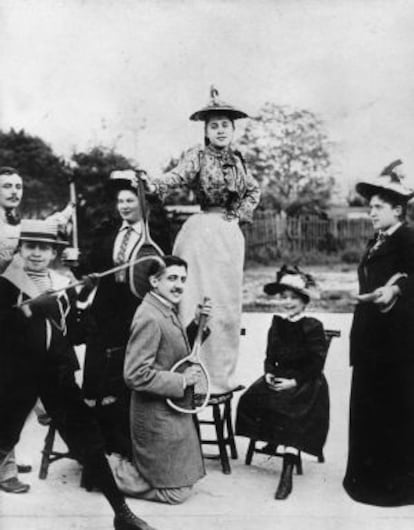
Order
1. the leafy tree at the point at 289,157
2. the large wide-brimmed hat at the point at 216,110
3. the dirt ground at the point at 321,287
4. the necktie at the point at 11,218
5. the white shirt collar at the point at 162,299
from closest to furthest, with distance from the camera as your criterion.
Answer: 1. the white shirt collar at the point at 162,299
2. the large wide-brimmed hat at the point at 216,110
3. the necktie at the point at 11,218
4. the leafy tree at the point at 289,157
5. the dirt ground at the point at 321,287

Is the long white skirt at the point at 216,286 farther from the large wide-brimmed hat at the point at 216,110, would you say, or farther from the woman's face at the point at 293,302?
the large wide-brimmed hat at the point at 216,110

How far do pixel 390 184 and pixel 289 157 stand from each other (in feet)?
17.9

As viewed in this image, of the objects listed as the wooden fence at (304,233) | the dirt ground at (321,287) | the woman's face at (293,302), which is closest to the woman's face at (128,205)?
the woman's face at (293,302)

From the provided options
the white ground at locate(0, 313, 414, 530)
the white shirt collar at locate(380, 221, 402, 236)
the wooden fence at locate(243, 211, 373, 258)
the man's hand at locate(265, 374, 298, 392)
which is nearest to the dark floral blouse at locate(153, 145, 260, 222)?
the white shirt collar at locate(380, 221, 402, 236)

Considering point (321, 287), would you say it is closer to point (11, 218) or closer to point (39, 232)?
point (11, 218)

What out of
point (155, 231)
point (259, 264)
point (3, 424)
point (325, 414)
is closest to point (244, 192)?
point (155, 231)

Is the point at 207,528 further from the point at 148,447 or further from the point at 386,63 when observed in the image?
the point at 386,63

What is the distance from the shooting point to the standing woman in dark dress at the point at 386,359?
3598mm

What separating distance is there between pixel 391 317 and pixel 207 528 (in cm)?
146

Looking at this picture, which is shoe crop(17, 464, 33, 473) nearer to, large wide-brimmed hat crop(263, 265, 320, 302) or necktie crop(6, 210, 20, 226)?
necktie crop(6, 210, 20, 226)

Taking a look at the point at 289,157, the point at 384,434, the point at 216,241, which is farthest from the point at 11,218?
the point at 289,157

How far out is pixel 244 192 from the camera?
13.8ft

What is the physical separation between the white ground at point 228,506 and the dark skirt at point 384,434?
10cm

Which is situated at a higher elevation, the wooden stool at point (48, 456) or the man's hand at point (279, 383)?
the man's hand at point (279, 383)
